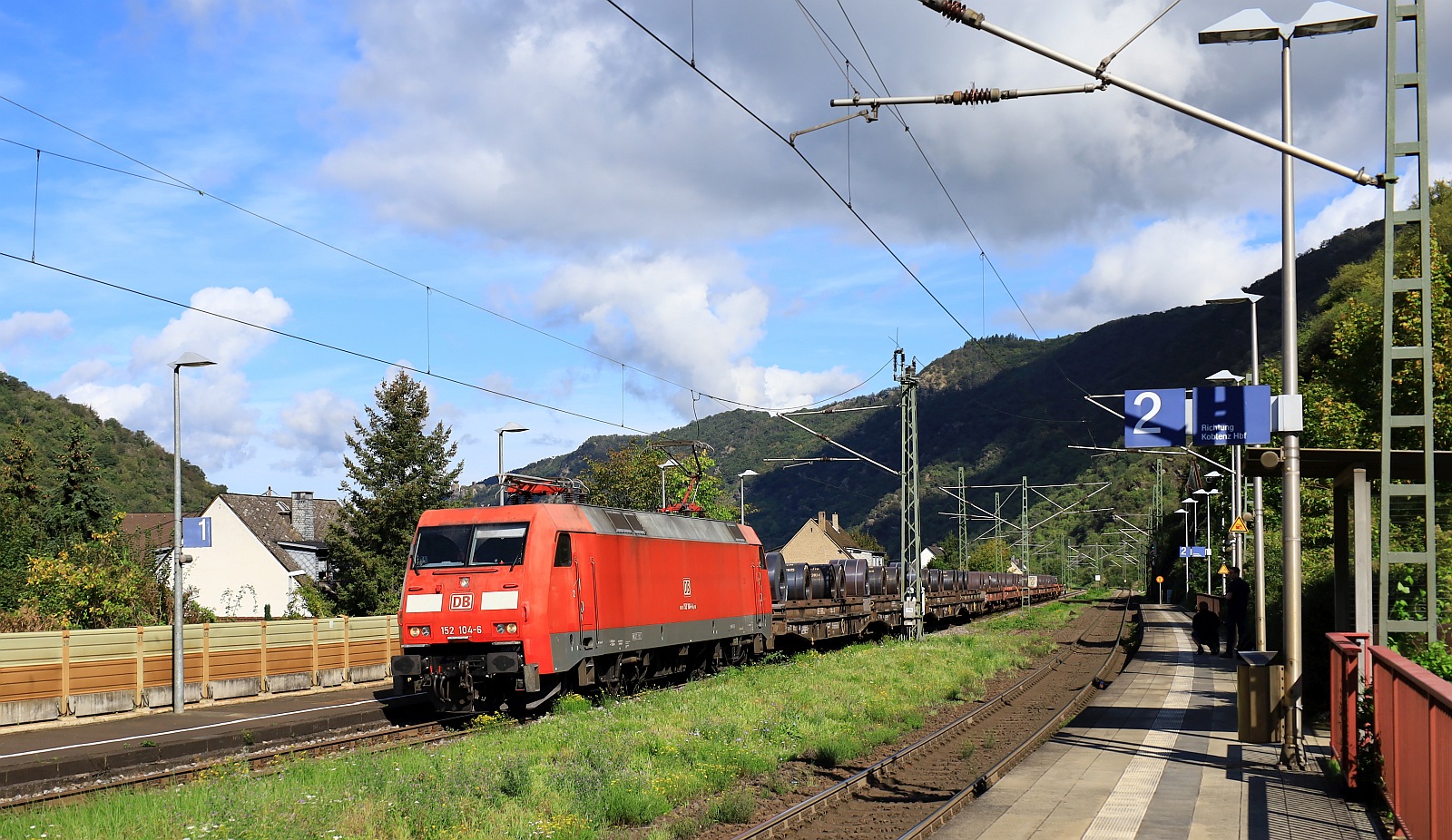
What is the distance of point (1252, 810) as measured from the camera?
10.4m

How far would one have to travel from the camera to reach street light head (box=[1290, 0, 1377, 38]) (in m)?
12.8

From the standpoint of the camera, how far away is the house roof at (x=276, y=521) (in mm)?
70000

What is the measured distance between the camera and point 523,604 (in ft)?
59.7

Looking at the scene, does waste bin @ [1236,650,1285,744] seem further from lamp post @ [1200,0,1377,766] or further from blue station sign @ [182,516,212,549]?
blue station sign @ [182,516,212,549]

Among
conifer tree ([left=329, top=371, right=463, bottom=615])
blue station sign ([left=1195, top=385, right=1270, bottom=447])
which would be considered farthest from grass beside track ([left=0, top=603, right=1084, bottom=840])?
conifer tree ([left=329, top=371, right=463, bottom=615])

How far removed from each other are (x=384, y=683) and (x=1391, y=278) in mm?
22727

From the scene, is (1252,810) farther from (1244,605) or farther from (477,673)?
(1244,605)

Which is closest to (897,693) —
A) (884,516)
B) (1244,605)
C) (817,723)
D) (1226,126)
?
(817,723)

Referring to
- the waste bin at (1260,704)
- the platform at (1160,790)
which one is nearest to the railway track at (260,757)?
the platform at (1160,790)

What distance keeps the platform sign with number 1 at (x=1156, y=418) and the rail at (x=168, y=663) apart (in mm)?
17497

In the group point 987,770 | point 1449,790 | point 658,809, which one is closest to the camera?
Result: point 1449,790

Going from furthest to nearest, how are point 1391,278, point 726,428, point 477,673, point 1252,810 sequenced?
point 726,428
point 477,673
point 1391,278
point 1252,810

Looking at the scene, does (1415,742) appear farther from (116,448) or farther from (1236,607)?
(116,448)

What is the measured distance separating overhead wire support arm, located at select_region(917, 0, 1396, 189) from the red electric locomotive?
10678 millimetres
